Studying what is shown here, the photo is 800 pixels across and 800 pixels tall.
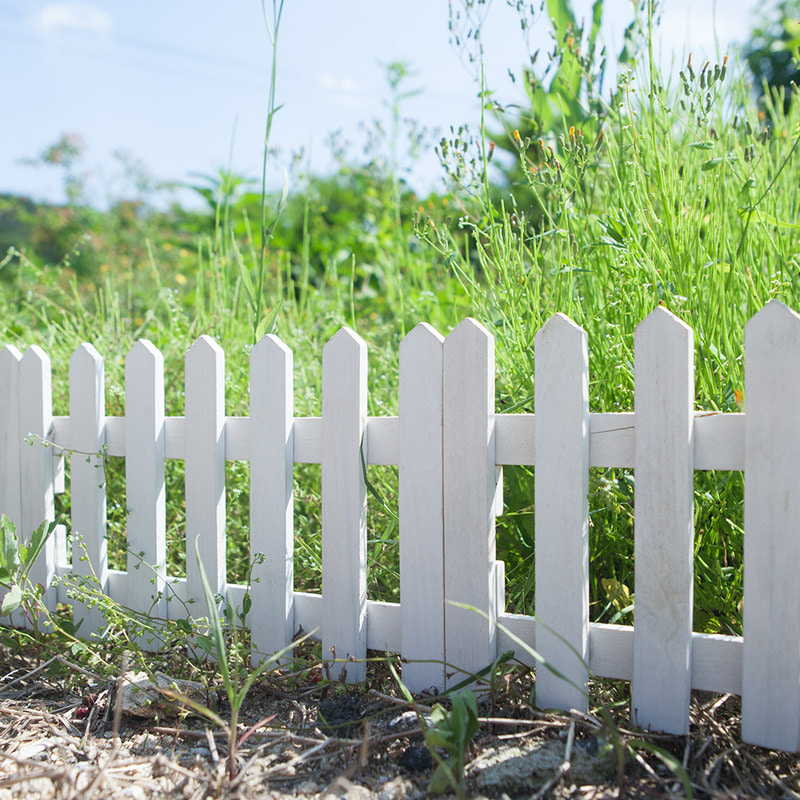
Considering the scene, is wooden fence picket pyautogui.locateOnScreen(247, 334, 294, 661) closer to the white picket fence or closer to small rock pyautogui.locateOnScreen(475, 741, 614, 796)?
the white picket fence

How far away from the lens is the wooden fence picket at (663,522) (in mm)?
1304

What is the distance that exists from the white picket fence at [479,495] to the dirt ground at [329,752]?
80 mm

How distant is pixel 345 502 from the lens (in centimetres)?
164

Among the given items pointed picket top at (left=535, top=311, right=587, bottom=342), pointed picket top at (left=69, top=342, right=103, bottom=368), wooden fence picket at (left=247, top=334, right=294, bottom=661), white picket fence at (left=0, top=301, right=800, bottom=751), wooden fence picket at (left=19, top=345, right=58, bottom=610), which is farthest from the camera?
wooden fence picket at (left=19, top=345, right=58, bottom=610)

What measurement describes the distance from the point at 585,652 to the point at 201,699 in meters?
0.87

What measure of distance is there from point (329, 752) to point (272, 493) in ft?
2.10

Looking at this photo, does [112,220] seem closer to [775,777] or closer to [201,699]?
[201,699]

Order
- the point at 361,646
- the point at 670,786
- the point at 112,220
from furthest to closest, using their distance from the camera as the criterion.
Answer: the point at 112,220 < the point at 361,646 < the point at 670,786

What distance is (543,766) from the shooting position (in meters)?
1.24

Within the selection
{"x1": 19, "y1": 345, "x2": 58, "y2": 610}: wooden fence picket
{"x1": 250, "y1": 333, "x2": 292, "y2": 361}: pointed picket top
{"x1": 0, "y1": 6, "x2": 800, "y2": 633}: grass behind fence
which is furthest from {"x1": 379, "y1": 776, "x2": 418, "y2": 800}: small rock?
{"x1": 19, "y1": 345, "x2": 58, "y2": 610}: wooden fence picket

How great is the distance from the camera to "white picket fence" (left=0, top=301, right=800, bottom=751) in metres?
1.26

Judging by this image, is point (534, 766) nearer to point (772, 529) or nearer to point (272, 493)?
point (772, 529)

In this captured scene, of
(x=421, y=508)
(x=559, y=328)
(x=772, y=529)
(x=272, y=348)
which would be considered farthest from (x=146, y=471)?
(x=772, y=529)

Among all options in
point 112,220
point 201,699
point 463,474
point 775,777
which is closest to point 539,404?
point 463,474
